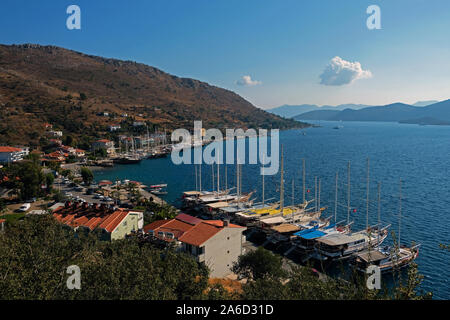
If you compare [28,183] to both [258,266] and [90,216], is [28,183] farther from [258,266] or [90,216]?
[258,266]

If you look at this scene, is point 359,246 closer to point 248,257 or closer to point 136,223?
point 248,257

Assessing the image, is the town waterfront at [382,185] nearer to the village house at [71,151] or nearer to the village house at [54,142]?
the village house at [71,151]

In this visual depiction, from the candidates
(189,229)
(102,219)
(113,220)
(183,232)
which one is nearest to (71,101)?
(102,219)

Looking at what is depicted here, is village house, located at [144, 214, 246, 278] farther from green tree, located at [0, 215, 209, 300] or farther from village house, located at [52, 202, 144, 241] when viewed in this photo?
green tree, located at [0, 215, 209, 300]

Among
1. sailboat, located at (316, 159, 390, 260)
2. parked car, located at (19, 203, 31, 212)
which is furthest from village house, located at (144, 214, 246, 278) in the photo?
parked car, located at (19, 203, 31, 212)

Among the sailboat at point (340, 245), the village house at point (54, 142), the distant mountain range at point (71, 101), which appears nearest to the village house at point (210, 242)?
the sailboat at point (340, 245)
